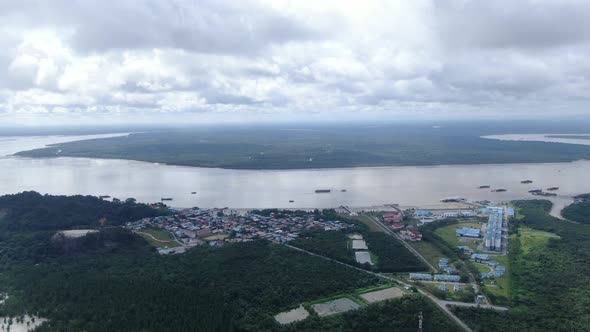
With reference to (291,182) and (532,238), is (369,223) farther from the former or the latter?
(291,182)

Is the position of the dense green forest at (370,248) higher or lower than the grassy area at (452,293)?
higher

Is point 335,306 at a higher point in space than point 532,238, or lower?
lower

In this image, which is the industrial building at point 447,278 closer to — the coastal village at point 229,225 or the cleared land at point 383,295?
the cleared land at point 383,295

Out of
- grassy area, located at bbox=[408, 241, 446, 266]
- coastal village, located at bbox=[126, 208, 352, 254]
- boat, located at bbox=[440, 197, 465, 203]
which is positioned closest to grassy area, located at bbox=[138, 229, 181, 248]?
coastal village, located at bbox=[126, 208, 352, 254]

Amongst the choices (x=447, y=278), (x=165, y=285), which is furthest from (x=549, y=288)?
(x=165, y=285)

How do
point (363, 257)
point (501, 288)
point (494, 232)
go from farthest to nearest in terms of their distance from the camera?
point (494, 232) < point (363, 257) < point (501, 288)

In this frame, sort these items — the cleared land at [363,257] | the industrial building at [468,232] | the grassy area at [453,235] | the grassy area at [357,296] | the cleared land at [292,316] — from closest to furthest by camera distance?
1. the cleared land at [292,316]
2. the grassy area at [357,296]
3. the cleared land at [363,257]
4. the grassy area at [453,235]
5. the industrial building at [468,232]

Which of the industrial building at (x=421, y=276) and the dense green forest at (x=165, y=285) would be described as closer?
the dense green forest at (x=165, y=285)

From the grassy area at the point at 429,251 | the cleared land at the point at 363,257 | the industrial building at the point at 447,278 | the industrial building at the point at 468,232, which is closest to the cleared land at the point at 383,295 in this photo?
the industrial building at the point at 447,278
